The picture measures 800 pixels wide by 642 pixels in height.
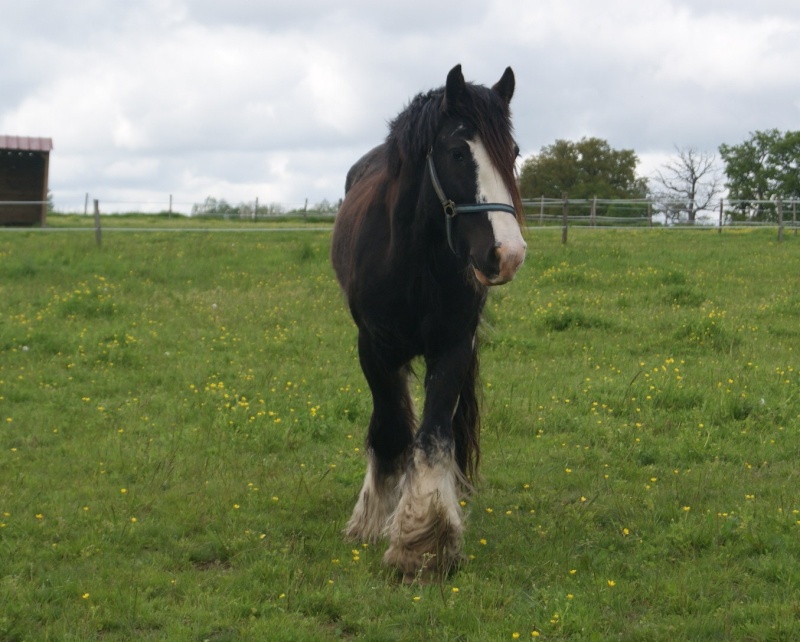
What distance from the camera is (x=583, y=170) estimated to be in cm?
5928

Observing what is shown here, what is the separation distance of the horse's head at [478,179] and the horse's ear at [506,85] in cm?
32

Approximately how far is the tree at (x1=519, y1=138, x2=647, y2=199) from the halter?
180ft

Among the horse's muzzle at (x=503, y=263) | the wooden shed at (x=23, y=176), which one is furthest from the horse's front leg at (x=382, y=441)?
the wooden shed at (x=23, y=176)

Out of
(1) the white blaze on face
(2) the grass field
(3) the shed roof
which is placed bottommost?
(2) the grass field

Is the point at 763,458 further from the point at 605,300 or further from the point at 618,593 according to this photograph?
the point at 605,300

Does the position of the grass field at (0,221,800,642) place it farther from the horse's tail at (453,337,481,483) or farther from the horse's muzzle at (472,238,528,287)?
the horse's muzzle at (472,238,528,287)

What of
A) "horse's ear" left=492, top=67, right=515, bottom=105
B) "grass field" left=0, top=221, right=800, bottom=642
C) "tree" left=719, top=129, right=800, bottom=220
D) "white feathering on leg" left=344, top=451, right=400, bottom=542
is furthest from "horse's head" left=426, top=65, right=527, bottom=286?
"tree" left=719, top=129, right=800, bottom=220

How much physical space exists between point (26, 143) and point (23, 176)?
110 centimetres

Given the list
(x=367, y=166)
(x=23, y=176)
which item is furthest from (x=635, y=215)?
(x=367, y=166)

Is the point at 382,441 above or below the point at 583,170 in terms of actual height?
below

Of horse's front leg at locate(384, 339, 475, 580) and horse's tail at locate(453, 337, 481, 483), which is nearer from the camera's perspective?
horse's front leg at locate(384, 339, 475, 580)

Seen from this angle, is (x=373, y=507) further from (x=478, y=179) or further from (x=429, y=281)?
(x=478, y=179)

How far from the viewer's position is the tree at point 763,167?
2148 inches

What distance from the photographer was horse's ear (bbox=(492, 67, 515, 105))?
545 cm
